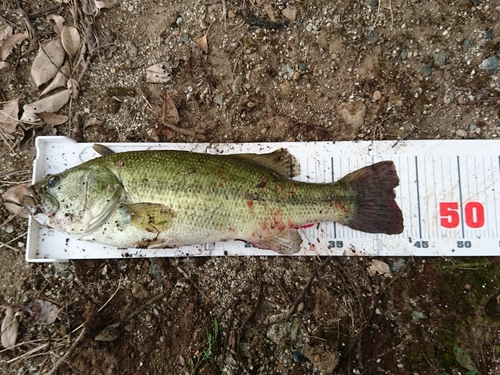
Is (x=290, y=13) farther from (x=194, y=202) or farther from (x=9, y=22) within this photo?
(x=9, y=22)

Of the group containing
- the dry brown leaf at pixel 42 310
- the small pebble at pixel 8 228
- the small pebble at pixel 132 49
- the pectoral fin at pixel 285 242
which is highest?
the small pebble at pixel 132 49

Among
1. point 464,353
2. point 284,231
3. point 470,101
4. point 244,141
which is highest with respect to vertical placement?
point 470,101

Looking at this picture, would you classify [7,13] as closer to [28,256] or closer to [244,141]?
[28,256]

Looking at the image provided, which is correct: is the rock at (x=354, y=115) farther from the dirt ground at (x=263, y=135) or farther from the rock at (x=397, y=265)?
the rock at (x=397, y=265)

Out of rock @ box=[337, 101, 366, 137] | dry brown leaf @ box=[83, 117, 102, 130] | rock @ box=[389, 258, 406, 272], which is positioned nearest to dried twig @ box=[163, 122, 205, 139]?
dry brown leaf @ box=[83, 117, 102, 130]

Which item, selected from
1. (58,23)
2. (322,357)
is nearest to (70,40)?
(58,23)

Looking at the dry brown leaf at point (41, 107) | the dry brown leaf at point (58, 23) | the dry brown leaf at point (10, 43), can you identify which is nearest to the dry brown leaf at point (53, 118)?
the dry brown leaf at point (41, 107)

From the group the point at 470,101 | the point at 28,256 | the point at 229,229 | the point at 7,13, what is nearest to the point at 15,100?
the point at 7,13
